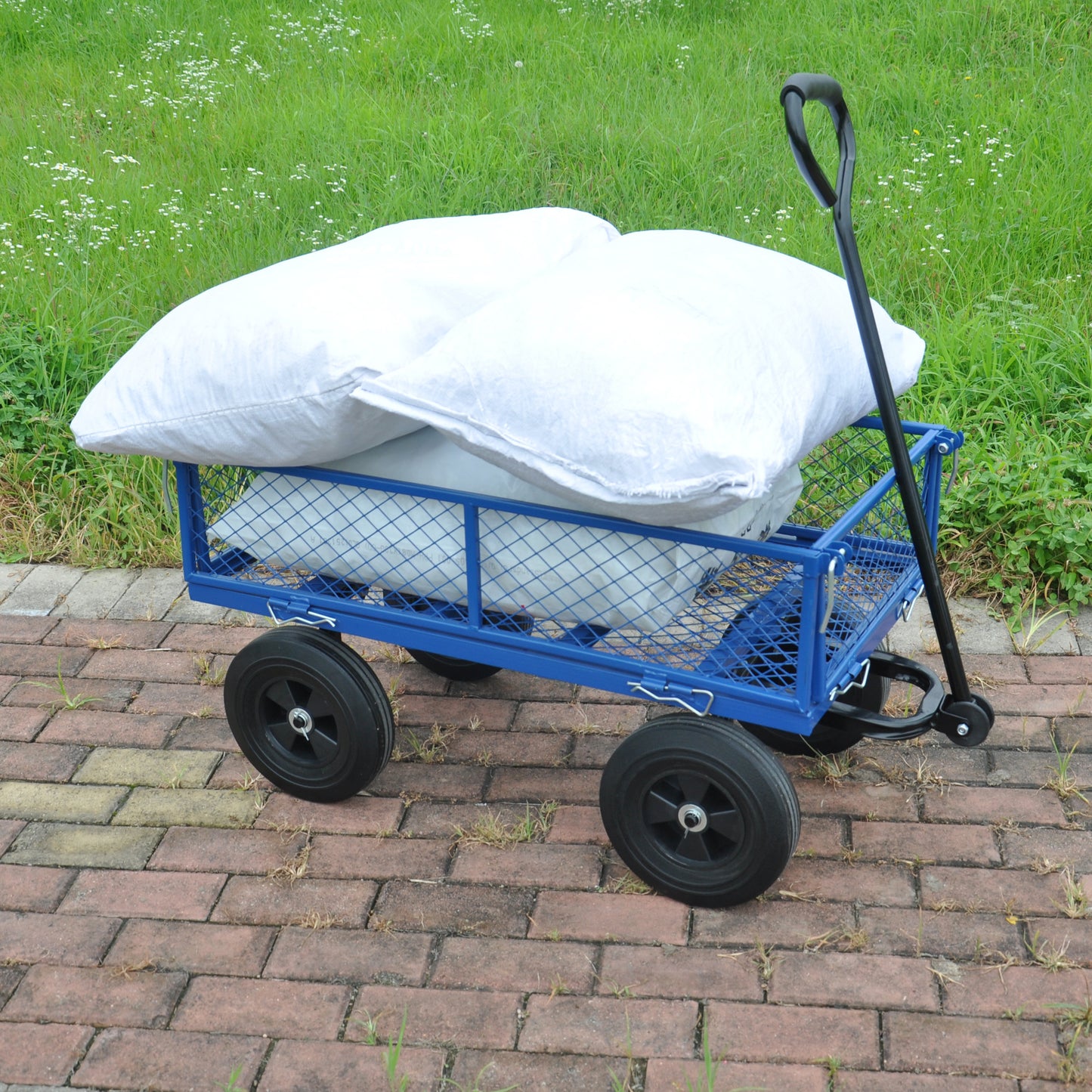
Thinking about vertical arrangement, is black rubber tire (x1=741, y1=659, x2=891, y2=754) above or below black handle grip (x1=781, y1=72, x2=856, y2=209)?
below

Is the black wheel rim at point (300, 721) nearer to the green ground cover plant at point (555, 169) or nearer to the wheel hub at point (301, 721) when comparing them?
the wheel hub at point (301, 721)

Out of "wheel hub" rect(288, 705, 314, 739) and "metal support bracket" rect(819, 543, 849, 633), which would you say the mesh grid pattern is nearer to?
"metal support bracket" rect(819, 543, 849, 633)

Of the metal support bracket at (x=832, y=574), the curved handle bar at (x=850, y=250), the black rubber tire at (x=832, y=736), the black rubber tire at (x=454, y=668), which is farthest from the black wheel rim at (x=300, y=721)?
the curved handle bar at (x=850, y=250)

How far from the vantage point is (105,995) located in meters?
2.39

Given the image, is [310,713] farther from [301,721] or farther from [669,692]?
[669,692]

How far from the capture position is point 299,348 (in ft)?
7.79

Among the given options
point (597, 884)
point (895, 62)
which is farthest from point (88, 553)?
point (895, 62)

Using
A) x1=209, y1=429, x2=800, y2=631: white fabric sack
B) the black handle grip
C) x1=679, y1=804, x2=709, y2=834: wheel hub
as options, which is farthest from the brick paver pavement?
the black handle grip

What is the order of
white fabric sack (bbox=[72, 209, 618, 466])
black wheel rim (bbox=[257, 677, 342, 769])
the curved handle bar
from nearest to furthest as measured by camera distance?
the curved handle bar → white fabric sack (bbox=[72, 209, 618, 466]) → black wheel rim (bbox=[257, 677, 342, 769])

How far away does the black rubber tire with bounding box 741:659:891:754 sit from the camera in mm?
2961

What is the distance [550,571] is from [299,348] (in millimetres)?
676

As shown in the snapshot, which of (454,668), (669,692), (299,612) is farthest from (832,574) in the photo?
(454,668)

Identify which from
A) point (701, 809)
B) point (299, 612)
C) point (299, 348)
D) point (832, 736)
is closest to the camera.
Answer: point (299, 348)

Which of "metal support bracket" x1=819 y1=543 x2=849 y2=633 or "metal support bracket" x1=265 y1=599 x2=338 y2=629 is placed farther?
"metal support bracket" x1=265 y1=599 x2=338 y2=629
